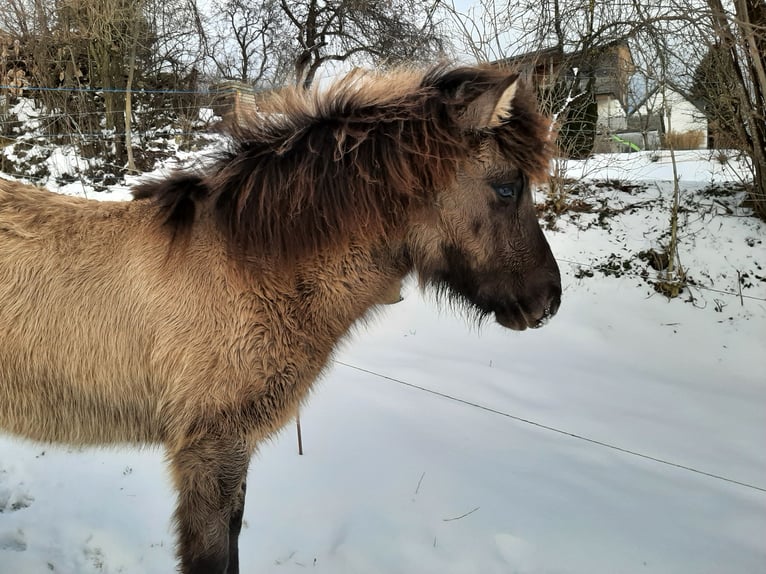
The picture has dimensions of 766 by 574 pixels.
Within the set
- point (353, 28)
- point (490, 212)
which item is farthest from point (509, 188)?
point (353, 28)

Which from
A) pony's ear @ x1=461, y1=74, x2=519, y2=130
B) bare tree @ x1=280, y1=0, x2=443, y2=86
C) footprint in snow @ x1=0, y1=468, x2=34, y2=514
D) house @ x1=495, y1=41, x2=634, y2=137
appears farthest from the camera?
bare tree @ x1=280, y1=0, x2=443, y2=86

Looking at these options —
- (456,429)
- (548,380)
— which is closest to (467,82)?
(456,429)

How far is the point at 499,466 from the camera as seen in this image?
3656mm

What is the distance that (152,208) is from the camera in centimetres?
208

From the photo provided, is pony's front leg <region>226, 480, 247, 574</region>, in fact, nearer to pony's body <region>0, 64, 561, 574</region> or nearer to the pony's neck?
pony's body <region>0, 64, 561, 574</region>

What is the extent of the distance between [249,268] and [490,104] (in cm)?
113

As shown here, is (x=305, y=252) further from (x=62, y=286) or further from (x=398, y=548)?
(x=398, y=548)

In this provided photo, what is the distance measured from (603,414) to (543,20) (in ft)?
22.7

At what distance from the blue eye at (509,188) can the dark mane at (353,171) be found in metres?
0.07

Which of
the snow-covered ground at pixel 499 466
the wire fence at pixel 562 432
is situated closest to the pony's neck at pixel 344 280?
the snow-covered ground at pixel 499 466

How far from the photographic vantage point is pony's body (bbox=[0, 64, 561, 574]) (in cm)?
188

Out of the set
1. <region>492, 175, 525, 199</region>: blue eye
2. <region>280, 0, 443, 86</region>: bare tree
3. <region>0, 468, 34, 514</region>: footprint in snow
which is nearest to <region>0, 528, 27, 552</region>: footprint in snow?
<region>0, 468, 34, 514</region>: footprint in snow

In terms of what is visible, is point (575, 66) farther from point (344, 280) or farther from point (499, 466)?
point (344, 280)

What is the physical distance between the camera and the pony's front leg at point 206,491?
1.87 metres
